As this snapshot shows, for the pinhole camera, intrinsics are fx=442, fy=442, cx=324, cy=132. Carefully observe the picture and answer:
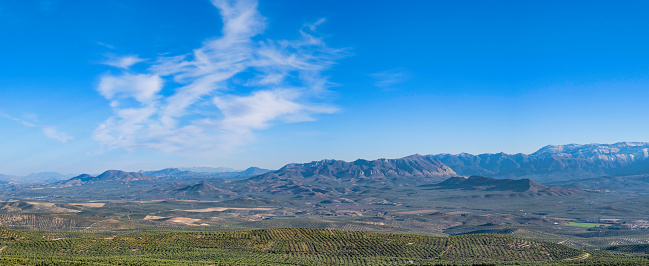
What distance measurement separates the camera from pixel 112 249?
101250 mm

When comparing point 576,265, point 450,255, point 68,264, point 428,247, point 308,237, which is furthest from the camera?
point 308,237

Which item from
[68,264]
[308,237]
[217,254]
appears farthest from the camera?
[308,237]

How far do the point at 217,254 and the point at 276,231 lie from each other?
31224 millimetres

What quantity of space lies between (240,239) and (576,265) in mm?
77594

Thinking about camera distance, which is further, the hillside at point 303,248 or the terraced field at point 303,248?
the hillside at point 303,248

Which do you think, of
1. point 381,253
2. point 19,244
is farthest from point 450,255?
point 19,244

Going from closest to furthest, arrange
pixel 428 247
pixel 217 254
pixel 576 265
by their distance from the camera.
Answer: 1. pixel 576 265
2. pixel 217 254
3. pixel 428 247

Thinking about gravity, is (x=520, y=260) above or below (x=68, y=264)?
below

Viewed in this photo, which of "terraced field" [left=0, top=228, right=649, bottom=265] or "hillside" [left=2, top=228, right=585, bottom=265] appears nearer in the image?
"terraced field" [left=0, top=228, right=649, bottom=265]

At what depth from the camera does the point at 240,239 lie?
117 m

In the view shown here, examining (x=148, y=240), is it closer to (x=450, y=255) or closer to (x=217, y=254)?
(x=217, y=254)

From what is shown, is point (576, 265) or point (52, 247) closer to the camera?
point (576, 265)

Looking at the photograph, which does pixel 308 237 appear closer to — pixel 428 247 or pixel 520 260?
pixel 428 247

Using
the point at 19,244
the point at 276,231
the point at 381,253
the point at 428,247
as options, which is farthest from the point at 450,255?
the point at 19,244
